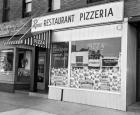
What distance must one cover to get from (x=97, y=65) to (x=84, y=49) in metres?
1.00

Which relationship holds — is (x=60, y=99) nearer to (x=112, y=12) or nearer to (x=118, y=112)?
(x=118, y=112)

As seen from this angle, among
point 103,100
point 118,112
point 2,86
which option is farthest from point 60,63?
point 2,86

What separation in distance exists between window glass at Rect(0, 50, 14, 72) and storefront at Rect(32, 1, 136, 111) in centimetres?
352

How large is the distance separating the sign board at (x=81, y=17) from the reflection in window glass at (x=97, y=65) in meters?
0.87

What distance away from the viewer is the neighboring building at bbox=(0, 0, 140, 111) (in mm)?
8297

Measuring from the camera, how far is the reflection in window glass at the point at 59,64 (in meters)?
10.2

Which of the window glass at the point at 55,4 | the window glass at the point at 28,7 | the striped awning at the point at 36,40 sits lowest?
the striped awning at the point at 36,40

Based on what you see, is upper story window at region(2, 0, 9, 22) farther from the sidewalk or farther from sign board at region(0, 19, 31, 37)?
the sidewalk

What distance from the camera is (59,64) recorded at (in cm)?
1049

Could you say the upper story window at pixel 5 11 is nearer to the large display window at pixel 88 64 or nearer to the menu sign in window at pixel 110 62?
the large display window at pixel 88 64

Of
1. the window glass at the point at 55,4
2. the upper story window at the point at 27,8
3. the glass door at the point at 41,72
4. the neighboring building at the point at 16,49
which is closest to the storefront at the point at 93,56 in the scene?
the window glass at the point at 55,4

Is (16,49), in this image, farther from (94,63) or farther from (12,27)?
(94,63)

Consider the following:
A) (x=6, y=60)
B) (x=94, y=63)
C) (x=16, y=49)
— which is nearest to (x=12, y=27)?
(x=16, y=49)

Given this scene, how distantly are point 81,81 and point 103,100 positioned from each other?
1.44 m
